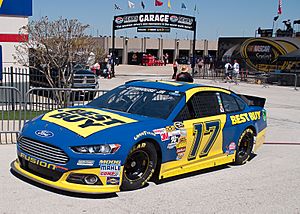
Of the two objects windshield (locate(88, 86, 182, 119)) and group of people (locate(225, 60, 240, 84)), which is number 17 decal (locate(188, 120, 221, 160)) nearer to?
windshield (locate(88, 86, 182, 119))

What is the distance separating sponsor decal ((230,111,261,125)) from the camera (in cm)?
693

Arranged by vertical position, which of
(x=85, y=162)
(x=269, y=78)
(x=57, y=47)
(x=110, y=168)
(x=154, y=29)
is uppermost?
(x=154, y=29)

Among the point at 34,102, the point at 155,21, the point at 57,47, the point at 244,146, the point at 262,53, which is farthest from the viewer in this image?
the point at 262,53

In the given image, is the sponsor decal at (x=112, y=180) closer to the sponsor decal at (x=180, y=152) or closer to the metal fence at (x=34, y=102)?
the sponsor decal at (x=180, y=152)

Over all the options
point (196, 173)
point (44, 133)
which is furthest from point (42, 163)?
point (196, 173)

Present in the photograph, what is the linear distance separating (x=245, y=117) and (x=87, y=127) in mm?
3294

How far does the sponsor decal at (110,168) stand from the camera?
16.3 feet

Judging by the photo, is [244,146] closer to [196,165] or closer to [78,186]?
[196,165]

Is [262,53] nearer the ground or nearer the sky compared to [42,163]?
nearer the sky

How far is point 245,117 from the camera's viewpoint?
726cm

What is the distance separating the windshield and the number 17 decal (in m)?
0.55

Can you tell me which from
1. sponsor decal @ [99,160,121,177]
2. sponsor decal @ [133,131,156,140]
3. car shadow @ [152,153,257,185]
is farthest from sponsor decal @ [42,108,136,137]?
car shadow @ [152,153,257,185]

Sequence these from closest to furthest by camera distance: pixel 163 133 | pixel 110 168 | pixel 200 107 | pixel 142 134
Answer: pixel 110 168, pixel 142 134, pixel 163 133, pixel 200 107

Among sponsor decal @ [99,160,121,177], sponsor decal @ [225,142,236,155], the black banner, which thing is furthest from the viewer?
the black banner
